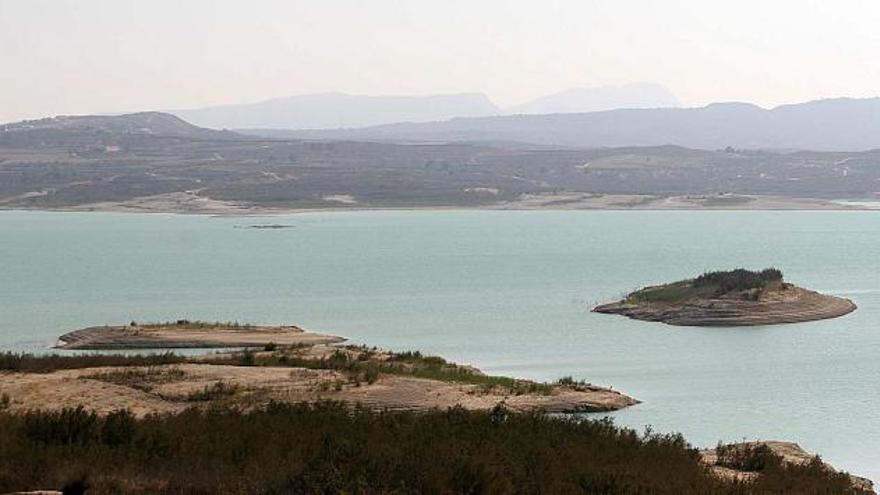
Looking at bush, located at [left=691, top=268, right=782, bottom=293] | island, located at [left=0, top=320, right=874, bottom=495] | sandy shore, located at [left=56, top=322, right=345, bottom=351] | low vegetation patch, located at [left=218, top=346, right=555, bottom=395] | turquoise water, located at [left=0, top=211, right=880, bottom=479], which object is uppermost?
island, located at [left=0, top=320, right=874, bottom=495]

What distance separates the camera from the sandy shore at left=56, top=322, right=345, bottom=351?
164 feet

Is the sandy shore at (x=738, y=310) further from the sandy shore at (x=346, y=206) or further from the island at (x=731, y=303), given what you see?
the sandy shore at (x=346, y=206)

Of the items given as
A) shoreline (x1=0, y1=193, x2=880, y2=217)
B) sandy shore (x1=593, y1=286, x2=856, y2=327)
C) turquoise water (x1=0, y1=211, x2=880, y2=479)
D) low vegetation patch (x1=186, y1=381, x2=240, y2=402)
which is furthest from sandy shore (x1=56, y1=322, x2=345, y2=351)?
shoreline (x1=0, y1=193, x2=880, y2=217)

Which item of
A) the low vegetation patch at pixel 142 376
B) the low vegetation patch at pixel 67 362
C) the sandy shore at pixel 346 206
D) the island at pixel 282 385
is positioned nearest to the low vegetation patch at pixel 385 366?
the island at pixel 282 385

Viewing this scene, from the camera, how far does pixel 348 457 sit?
52.7 feet

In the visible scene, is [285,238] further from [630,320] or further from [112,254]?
[630,320]

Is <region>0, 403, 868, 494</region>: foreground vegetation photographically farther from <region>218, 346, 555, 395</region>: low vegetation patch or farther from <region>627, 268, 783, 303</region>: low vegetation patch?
<region>627, 268, 783, 303</region>: low vegetation patch

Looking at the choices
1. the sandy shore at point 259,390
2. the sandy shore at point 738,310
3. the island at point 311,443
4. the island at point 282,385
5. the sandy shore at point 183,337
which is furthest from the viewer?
the sandy shore at point 738,310

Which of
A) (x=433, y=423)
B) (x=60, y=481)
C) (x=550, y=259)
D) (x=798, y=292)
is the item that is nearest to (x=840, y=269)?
(x=550, y=259)

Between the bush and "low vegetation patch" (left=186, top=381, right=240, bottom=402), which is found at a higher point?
"low vegetation patch" (left=186, top=381, right=240, bottom=402)

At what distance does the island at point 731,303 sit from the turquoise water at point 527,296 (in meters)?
1.40

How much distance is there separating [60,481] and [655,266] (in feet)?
276

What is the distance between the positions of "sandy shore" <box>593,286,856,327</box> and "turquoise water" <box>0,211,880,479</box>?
4.10ft

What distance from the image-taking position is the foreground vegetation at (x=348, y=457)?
48.5 ft
